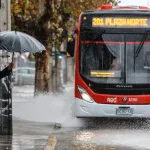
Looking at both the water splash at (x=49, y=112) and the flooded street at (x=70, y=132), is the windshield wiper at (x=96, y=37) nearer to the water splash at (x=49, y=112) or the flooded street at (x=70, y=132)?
the flooded street at (x=70, y=132)

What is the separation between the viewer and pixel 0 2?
53.9 ft

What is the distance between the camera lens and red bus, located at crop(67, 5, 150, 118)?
1686 centimetres

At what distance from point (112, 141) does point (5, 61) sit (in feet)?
10.1

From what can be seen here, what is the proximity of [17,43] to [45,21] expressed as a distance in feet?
43.1

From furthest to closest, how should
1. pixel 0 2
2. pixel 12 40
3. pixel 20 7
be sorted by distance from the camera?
pixel 20 7, pixel 0 2, pixel 12 40

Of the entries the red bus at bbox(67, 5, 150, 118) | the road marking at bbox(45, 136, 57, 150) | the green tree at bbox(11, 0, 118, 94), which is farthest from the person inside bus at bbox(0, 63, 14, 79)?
the green tree at bbox(11, 0, 118, 94)

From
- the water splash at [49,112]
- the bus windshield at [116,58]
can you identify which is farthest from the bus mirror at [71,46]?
the water splash at [49,112]

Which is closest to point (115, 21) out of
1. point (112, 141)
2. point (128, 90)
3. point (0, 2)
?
point (128, 90)

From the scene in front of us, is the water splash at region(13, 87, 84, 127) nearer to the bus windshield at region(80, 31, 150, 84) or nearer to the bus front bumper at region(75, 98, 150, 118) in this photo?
the bus front bumper at region(75, 98, 150, 118)

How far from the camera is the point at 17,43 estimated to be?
13.4 meters

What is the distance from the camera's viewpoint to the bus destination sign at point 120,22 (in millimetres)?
17188

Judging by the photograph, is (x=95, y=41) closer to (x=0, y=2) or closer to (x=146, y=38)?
(x=146, y=38)

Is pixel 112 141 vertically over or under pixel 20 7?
under

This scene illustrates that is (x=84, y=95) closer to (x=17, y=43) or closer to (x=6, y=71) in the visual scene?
(x=6, y=71)
